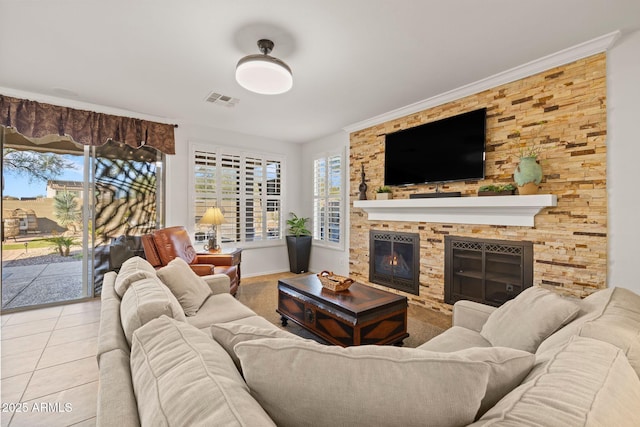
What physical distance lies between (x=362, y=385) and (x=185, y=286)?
1928mm

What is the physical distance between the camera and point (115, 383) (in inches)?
33.4

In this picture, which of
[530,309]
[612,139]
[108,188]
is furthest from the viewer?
[108,188]

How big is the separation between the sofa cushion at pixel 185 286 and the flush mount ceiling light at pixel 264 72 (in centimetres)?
160

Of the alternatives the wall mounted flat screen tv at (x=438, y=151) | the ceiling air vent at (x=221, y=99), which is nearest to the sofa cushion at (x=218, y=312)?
the ceiling air vent at (x=221, y=99)

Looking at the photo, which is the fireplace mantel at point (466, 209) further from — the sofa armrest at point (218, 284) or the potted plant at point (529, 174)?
the sofa armrest at point (218, 284)

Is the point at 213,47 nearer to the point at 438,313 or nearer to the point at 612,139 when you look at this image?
the point at 612,139

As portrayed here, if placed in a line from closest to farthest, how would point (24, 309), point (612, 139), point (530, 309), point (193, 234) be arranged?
point (530, 309)
point (612, 139)
point (24, 309)
point (193, 234)

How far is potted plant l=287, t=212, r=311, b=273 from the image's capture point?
525 cm

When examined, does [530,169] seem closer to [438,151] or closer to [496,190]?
[496,190]

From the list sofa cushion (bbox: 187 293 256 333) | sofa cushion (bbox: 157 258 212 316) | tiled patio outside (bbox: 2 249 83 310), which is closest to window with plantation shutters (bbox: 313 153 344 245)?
sofa cushion (bbox: 187 293 256 333)

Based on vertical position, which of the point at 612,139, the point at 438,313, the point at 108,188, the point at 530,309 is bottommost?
the point at 438,313

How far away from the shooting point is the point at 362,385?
657mm

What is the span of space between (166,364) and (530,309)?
5.45ft

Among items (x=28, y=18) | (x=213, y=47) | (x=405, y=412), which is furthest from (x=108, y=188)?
(x=405, y=412)
